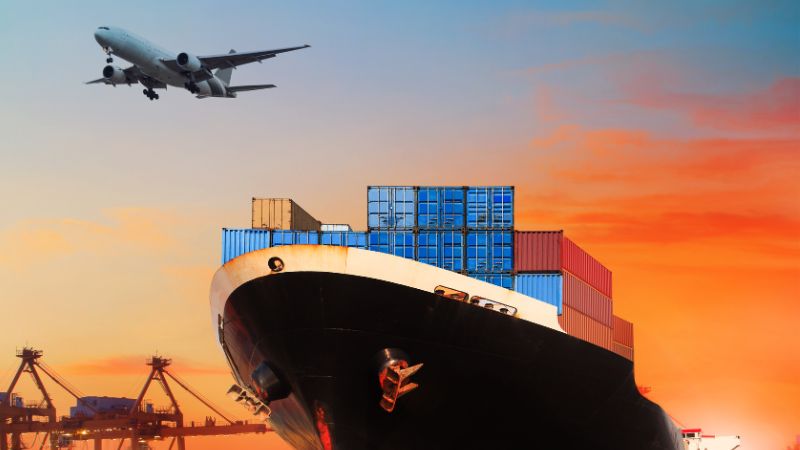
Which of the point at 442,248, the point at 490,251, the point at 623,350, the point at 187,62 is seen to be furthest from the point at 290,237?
the point at 187,62

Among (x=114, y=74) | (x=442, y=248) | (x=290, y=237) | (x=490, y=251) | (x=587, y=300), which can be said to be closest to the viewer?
(x=490, y=251)

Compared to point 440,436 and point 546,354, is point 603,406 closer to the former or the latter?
point 546,354

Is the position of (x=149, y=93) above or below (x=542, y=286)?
above

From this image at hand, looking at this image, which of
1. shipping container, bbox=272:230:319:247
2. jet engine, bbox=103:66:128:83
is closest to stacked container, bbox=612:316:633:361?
shipping container, bbox=272:230:319:247

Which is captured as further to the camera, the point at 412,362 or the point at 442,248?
the point at 442,248

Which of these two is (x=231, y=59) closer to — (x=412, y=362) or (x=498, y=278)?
(x=498, y=278)

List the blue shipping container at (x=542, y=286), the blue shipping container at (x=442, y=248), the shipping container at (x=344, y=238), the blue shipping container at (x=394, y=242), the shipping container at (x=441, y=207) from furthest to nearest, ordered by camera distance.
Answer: the shipping container at (x=344, y=238), the blue shipping container at (x=394, y=242), the shipping container at (x=441, y=207), the blue shipping container at (x=442, y=248), the blue shipping container at (x=542, y=286)

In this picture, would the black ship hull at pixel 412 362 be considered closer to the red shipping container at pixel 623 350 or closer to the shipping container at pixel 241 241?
the shipping container at pixel 241 241

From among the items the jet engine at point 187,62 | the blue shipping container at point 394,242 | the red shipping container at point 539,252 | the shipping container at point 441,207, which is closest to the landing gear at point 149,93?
the jet engine at point 187,62
